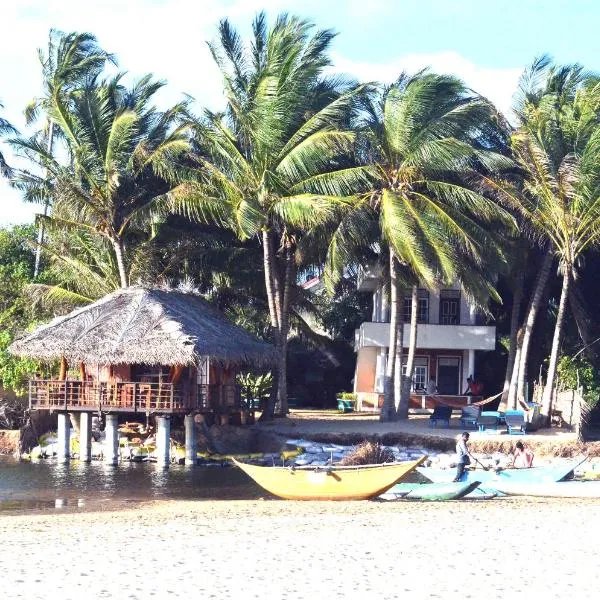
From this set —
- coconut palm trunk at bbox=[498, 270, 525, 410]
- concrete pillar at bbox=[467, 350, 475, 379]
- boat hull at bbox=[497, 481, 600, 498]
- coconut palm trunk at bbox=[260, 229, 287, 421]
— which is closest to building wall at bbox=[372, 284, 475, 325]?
concrete pillar at bbox=[467, 350, 475, 379]

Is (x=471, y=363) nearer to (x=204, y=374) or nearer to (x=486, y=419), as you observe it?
(x=486, y=419)

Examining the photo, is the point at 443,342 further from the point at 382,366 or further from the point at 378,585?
the point at 378,585

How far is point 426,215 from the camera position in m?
32.9

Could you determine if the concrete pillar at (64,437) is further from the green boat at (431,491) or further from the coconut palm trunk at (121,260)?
the green boat at (431,491)

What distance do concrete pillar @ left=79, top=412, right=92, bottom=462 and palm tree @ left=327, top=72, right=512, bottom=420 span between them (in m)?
8.46

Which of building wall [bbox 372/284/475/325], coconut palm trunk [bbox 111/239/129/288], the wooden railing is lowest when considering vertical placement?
the wooden railing

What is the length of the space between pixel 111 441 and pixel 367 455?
26.0ft

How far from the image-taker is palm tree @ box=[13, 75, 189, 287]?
3500cm

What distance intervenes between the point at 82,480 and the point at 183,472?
3.17 metres

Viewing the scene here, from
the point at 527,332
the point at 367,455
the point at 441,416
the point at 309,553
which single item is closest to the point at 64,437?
the point at 367,455

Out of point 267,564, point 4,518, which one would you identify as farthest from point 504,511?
point 4,518

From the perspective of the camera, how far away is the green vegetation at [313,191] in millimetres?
32594

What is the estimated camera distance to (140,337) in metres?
31.0

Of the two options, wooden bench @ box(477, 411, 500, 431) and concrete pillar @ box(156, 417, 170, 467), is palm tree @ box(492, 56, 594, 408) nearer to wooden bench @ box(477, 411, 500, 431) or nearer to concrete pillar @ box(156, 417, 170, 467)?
wooden bench @ box(477, 411, 500, 431)
